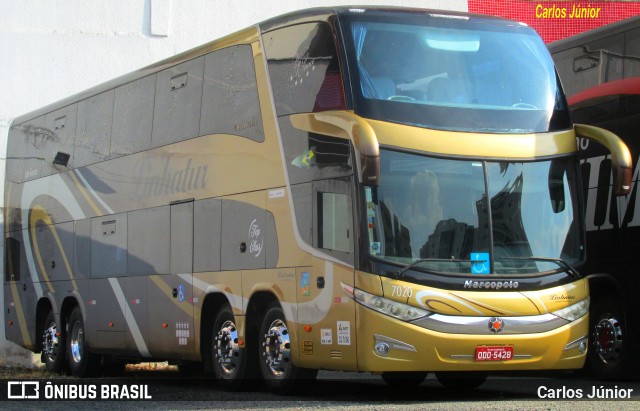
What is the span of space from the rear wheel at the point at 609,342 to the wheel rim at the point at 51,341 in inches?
337

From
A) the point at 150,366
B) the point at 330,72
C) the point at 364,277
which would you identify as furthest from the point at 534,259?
the point at 150,366

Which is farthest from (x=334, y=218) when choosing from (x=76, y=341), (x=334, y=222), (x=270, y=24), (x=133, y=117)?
(x=76, y=341)

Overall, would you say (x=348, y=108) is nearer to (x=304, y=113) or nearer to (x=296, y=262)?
(x=304, y=113)

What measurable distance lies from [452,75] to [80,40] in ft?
41.1

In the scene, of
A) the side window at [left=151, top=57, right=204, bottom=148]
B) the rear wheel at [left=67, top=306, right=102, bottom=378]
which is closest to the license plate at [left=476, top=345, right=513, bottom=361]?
the side window at [left=151, top=57, right=204, bottom=148]

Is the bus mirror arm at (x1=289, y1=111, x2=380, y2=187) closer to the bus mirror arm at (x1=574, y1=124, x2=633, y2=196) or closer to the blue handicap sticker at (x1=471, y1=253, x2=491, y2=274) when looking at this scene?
the blue handicap sticker at (x1=471, y1=253, x2=491, y2=274)

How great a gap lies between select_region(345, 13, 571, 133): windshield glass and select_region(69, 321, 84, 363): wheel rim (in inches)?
323

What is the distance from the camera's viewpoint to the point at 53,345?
2027 cm

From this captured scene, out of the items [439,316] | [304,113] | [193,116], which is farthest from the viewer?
[193,116]

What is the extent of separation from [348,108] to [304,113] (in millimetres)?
842

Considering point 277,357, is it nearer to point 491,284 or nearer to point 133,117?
point 491,284

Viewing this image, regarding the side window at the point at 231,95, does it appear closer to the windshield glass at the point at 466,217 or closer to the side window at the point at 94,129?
the windshield glass at the point at 466,217

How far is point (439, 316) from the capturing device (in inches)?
480

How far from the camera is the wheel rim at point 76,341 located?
19.3 metres
